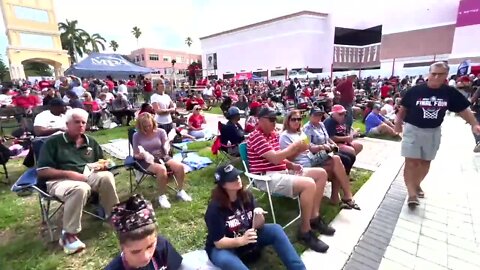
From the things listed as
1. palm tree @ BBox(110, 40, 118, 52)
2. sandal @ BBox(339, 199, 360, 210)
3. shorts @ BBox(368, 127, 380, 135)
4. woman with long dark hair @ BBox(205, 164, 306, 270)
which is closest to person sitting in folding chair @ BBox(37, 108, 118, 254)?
woman with long dark hair @ BBox(205, 164, 306, 270)

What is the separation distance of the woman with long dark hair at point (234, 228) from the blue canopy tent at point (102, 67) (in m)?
12.7

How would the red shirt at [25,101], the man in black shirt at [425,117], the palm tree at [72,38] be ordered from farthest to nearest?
the palm tree at [72,38]
the red shirt at [25,101]
the man in black shirt at [425,117]

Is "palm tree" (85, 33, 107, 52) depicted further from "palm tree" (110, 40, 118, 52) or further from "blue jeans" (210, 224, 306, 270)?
"blue jeans" (210, 224, 306, 270)

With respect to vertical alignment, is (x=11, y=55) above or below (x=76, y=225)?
above

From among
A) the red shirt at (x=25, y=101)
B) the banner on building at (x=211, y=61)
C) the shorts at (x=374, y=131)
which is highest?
the banner on building at (x=211, y=61)

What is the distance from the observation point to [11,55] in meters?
29.4

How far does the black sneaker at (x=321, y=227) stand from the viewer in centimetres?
286

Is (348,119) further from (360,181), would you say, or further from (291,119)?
(291,119)

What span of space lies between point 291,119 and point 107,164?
2.19 metres

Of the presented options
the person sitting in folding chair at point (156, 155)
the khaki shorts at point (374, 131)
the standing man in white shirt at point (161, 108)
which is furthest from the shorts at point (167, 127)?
the khaki shorts at point (374, 131)

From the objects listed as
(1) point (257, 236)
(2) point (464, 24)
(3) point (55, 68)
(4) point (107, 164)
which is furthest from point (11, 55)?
(2) point (464, 24)

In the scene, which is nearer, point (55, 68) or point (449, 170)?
point (449, 170)

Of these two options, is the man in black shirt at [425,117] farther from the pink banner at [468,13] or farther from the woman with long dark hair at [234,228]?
the pink banner at [468,13]

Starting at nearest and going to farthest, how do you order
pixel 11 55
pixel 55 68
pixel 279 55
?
pixel 11 55
pixel 55 68
pixel 279 55
